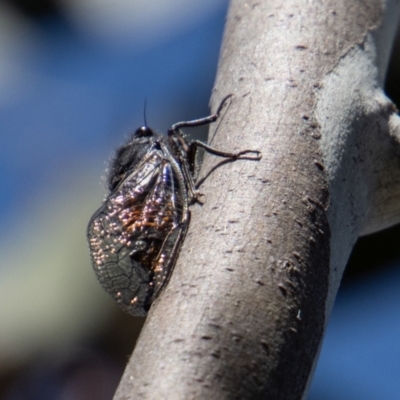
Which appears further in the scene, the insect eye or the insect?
the insect eye

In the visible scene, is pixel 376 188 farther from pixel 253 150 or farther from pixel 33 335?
pixel 33 335

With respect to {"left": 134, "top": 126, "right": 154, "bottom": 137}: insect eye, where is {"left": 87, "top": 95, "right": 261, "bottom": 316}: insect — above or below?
above

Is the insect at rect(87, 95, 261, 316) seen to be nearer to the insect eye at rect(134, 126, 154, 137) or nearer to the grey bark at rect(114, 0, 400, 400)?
the grey bark at rect(114, 0, 400, 400)

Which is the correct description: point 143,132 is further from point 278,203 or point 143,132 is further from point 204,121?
point 278,203

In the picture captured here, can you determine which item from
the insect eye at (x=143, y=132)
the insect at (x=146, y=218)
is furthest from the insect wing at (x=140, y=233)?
the insect eye at (x=143, y=132)

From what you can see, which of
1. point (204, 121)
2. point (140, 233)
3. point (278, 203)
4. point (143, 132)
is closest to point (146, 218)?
point (140, 233)

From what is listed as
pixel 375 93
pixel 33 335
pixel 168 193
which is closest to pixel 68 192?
pixel 33 335

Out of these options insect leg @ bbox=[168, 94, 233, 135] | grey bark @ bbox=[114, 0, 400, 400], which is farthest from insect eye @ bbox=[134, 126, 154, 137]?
grey bark @ bbox=[114, 0, 400, 400]
